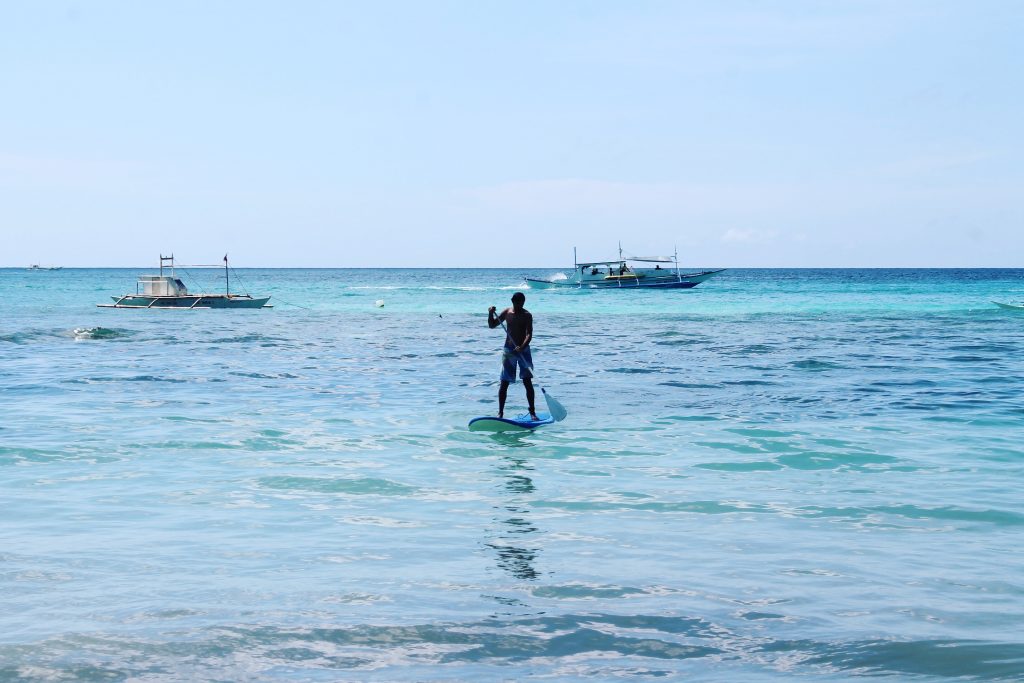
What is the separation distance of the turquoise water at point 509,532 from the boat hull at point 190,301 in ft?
122

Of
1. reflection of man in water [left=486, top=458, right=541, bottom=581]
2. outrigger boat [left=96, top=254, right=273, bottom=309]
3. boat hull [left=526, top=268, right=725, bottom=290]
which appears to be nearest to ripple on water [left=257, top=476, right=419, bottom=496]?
reflection of man in water [left=486, top=458, right=541, bottom=581]

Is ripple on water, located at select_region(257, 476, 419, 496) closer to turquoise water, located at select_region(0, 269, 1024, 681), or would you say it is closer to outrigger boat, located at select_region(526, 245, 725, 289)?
turquoise water, located at select_region(0, 269, 1024, 681)

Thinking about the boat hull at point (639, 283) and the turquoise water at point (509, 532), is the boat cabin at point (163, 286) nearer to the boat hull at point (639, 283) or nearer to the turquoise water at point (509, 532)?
the turquoise water at point (509, 532)

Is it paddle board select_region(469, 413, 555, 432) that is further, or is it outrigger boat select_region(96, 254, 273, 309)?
outrigger boat select_region(96, 254, 273, 309)

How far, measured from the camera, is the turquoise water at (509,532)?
245 inches

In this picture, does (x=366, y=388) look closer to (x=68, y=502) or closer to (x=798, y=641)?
(x=68, y=502)

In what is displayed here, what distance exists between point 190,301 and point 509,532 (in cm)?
5376

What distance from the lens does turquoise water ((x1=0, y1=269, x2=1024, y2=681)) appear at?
6.22 meters

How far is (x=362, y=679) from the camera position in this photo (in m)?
5.77

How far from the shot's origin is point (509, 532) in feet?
30.2

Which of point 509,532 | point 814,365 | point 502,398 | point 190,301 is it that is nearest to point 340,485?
point 509,532

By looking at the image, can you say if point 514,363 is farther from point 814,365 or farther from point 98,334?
point 98,334

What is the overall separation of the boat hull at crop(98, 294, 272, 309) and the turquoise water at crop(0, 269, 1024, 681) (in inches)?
1470

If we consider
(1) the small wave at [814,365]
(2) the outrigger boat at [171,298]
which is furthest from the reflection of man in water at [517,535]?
(2) the outrigger boat at [171,298]
